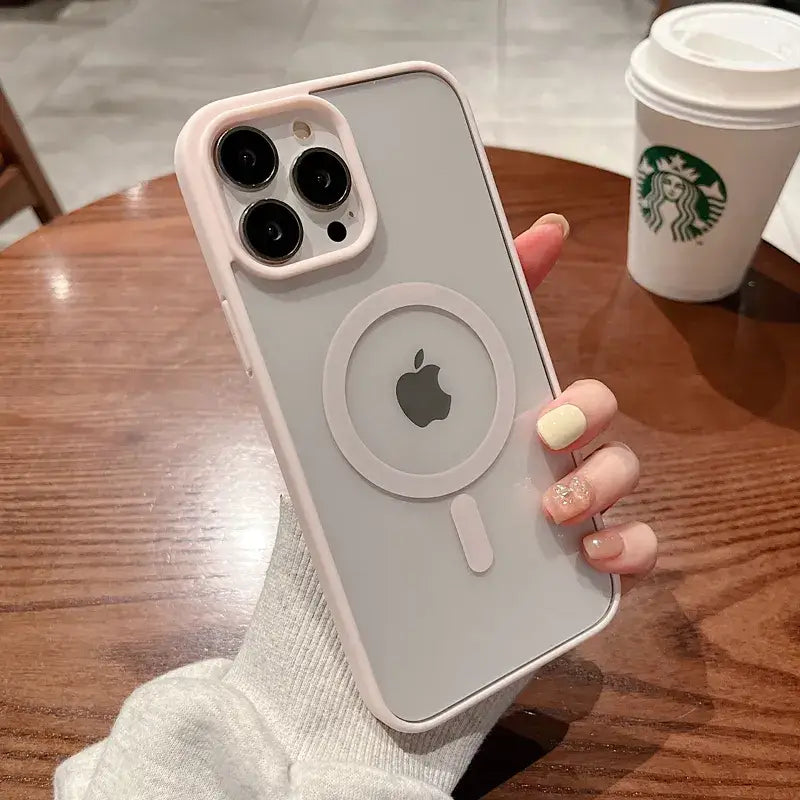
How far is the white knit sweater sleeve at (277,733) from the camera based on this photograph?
0.33m

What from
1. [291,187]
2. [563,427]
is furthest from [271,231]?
[563,427]

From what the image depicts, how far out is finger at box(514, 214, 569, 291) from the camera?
0.41 m

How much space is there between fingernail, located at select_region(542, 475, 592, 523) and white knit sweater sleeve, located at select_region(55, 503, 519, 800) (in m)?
0.08

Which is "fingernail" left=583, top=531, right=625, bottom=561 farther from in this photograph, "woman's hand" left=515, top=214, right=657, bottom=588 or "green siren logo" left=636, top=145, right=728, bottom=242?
"green siren logo" left=636, top=145, right=728, bottom=242

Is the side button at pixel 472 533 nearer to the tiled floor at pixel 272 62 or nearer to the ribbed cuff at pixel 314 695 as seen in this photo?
the ribbed cuff at pixel 314 695

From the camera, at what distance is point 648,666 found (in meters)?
0.38

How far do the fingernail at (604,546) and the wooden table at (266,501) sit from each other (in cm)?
6

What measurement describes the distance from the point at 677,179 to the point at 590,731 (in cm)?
38

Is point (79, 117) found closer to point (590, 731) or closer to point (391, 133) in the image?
point (391, 133)

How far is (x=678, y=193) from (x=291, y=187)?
1.10ft

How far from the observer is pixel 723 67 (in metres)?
0.50

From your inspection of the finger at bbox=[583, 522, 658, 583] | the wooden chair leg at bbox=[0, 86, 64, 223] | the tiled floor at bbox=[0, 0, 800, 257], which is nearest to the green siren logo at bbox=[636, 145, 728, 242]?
the finger at bbox=[583, 522, 658, 583]

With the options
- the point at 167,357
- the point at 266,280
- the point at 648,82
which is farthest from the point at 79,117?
the point at 266,280

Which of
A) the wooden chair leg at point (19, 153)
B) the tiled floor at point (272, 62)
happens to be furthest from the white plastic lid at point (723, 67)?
the tiled floor at point (272, 62)
